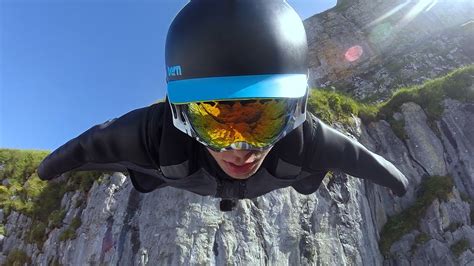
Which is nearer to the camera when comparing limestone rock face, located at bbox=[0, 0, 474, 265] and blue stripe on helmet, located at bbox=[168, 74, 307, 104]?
blue stripe on helmet, located at bbox=[168, 74, 307, 104]

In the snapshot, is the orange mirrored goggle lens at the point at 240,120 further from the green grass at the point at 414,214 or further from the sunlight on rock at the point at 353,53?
the sunlight on rock at the point at 353,53

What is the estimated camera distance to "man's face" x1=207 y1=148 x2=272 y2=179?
3373mm

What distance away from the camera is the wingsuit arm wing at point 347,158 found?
423cm

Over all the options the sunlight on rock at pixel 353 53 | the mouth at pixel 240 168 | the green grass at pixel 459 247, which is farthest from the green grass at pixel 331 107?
the sunlight on rock at pixel 353 53

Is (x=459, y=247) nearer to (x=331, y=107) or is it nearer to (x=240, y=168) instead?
(x=331, y=107)

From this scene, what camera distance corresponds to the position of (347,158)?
14.7 feet

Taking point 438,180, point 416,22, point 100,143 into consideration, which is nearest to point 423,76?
point 416,22

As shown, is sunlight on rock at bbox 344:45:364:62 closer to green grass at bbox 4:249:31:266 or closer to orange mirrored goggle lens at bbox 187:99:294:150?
green grass at bbox 4:249:31:266

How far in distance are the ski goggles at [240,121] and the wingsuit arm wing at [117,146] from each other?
3.38 ft

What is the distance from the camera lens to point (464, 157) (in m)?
12.8

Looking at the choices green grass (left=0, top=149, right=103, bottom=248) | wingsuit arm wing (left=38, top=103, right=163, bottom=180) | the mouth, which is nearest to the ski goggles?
the mouth

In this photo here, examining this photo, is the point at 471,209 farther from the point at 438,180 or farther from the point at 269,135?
the point at 269,135

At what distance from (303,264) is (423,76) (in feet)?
45.5

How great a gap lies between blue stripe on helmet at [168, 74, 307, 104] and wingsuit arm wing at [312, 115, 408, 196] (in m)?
1.22
